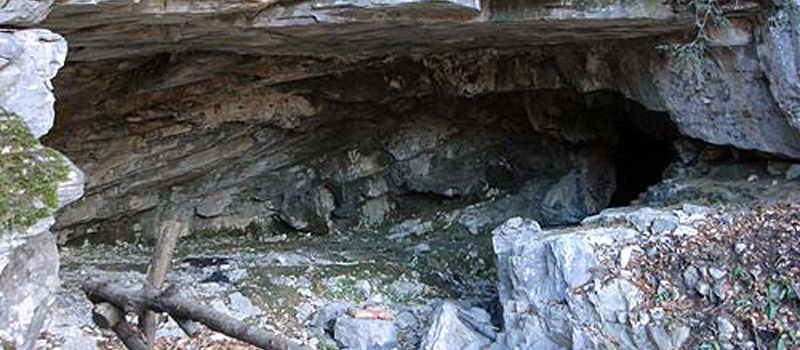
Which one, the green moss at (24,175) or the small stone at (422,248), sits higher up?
the green moss at (24,175)

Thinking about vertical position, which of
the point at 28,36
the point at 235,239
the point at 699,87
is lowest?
the point at 235,239

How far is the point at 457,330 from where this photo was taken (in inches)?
238

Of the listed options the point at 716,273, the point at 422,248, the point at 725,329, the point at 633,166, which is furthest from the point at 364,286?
the point at 633,166

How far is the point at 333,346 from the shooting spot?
6.16m

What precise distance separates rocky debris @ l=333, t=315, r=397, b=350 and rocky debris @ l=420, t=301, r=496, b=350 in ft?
1.22

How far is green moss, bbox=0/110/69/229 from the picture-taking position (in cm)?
340

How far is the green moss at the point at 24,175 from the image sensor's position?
11.2ft

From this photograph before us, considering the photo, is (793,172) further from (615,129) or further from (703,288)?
(615,129)

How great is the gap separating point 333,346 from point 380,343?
1.28ft

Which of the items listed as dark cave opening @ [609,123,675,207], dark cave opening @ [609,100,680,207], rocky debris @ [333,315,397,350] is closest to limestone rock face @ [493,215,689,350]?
rocky debris @ [333,315,397,350]

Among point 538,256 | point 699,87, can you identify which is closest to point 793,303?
point 538,256

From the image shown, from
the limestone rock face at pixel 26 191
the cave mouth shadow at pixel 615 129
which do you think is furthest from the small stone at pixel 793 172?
the limestone rock face at pixel 26 191

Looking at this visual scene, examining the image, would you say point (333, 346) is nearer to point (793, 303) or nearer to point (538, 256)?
point (538, 256)

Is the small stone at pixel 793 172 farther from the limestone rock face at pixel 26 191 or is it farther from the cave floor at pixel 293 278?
the limestone rock face at pixel 26 191
